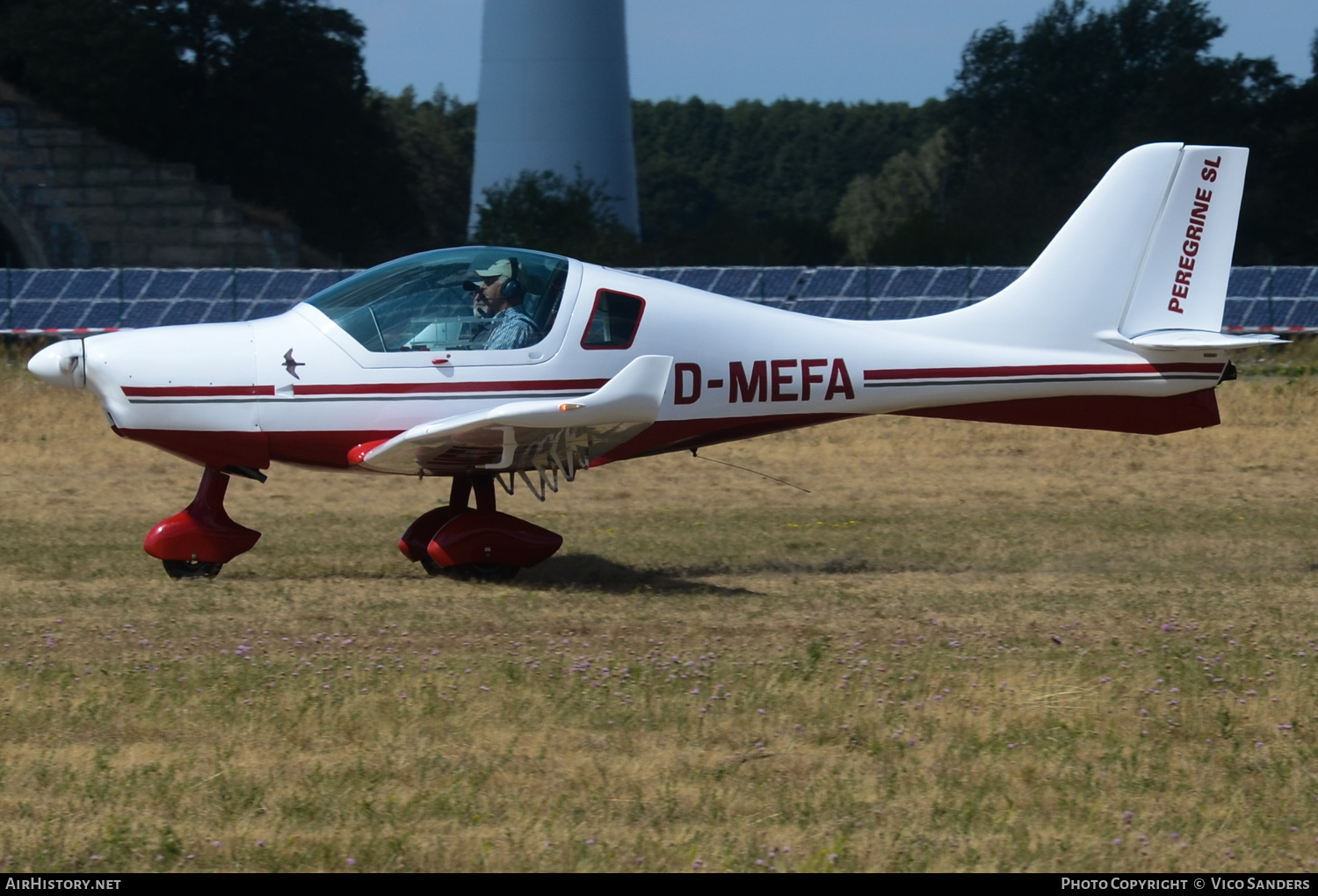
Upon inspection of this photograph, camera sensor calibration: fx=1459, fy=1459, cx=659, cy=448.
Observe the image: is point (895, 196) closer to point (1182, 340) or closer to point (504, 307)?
point (1182, 340)

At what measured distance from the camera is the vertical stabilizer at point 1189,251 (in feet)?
32.6

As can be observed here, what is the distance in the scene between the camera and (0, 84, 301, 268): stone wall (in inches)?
1528

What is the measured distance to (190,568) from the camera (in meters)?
9.32

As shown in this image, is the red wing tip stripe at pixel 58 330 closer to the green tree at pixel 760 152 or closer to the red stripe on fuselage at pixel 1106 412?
the red stripe on fuselage at pixel 1106 412

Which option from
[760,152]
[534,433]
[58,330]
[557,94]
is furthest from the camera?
[760,152]

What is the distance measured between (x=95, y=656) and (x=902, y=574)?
5.34 meters

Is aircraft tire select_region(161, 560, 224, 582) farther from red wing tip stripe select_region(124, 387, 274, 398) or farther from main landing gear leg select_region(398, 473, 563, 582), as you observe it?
main landing gear leg select_region(398, 473, 563, 582)

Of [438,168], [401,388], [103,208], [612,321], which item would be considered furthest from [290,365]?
[438,168]

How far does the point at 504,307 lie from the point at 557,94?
31.1 m

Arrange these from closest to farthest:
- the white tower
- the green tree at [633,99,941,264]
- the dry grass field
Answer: the dry grass field, the white tower, the green tree at [633,99,941,264]

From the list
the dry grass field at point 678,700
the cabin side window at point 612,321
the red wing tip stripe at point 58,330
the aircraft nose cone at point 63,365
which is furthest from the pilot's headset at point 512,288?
the red wing tip stripe at point 58,330

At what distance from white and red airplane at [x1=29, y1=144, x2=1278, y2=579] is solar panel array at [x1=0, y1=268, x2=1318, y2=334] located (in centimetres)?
1613

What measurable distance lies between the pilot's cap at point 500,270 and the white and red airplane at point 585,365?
0.02m

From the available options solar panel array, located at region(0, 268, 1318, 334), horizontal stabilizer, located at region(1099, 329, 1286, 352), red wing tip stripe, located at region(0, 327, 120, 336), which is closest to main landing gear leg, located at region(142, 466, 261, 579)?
horizontal stabilizer, located at region(1099, 329, 1286, 352)
